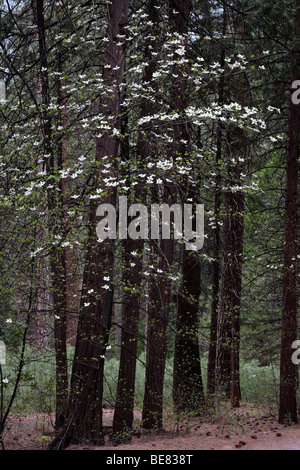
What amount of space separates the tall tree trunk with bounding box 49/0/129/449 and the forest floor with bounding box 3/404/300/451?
1.31ft

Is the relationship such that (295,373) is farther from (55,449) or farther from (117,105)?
(117,105)

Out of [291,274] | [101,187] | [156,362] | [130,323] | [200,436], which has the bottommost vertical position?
[200,436]

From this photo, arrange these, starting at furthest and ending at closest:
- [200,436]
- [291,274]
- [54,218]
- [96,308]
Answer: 1. [291,274]
2. [200,436]
3. [96,308]
4. [54,218]

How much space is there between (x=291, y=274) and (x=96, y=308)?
16.6 feet

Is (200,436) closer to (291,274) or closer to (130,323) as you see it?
(130,323)

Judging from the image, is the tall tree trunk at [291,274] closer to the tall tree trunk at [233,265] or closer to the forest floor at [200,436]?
the forest floor at [200,436]

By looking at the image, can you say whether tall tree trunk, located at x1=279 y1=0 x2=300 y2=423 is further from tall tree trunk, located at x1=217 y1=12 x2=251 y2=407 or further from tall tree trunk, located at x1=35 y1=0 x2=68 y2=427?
tall tree trunk, located at x1=35 y1=0 x2=68 y2=427

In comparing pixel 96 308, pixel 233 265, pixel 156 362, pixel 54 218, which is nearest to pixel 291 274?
pixel 233 265

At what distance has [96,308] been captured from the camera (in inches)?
317

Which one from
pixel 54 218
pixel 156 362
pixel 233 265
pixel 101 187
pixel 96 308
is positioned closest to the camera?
pixel 54 218

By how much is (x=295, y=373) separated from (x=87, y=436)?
515 centimetres

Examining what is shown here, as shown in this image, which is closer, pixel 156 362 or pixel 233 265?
pixel 156 362

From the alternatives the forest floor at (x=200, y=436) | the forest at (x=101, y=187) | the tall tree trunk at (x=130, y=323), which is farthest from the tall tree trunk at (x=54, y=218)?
the tall tree trunk at (x=130, y=323)

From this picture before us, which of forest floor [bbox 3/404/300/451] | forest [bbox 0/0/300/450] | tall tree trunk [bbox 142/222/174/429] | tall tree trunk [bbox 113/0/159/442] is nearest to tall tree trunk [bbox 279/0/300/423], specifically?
forest floor [bbox 3/404/300/451]
